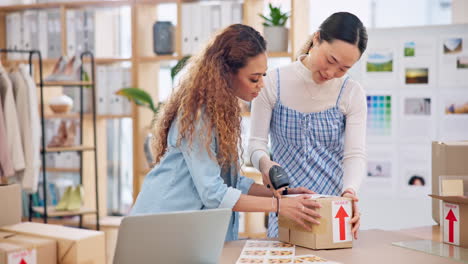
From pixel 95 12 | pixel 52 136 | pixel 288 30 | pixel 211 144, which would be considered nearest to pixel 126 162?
pixel 52 136

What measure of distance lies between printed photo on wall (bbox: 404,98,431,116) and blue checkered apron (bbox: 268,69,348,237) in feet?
4.63

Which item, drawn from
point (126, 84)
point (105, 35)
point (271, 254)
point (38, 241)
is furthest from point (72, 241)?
point (105, 35)

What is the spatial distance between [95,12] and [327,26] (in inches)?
123

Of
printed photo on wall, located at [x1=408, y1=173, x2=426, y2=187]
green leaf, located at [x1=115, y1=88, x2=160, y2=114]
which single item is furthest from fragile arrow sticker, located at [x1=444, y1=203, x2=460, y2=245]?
green leaf, located at [x1=115, y1=88, x2=160, y2=114]

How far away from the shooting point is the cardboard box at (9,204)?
148 cm

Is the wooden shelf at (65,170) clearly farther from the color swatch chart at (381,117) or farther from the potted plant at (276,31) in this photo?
the color swatch chart at (381,117)

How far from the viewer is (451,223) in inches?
72.7

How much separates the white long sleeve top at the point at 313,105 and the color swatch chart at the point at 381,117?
4.49 feet

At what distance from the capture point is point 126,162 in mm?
5145

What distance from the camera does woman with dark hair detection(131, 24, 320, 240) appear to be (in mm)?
1610

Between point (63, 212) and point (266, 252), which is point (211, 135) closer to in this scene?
point (266, 252)

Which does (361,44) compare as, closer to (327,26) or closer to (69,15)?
(327,26)

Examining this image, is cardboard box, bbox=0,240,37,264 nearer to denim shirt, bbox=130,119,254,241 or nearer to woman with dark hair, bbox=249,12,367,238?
denim shirt, bbox=130,119,254,241

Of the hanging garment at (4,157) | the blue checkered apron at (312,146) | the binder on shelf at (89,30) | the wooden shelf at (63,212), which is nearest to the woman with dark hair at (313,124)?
the blue checkered apron at (312,146)
